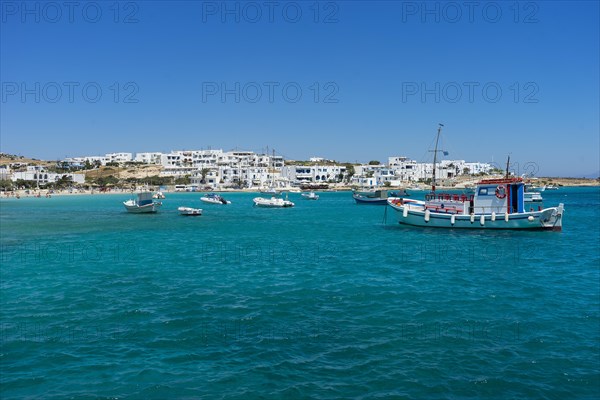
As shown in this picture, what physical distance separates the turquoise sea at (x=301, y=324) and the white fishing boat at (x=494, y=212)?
10901 mm

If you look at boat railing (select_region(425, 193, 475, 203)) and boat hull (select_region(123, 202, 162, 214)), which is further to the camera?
→ boat hull (select_region(123, 202, 162, 214))

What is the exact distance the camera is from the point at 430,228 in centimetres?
4516

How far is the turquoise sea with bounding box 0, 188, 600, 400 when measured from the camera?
10906 mm

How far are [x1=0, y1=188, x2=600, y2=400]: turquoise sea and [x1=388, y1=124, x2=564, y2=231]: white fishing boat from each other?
10901 millimetres

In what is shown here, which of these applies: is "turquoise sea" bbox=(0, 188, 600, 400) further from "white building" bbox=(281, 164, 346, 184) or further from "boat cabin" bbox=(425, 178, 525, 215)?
"white building" bbox=(281, 164, 346, 184)

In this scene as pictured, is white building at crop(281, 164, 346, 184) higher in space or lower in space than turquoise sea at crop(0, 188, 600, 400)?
higher

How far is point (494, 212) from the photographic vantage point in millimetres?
42875

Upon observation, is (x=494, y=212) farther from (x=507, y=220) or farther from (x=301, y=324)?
(x=301, y=324)

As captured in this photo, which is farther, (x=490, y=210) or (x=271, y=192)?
(x=271, y=192)

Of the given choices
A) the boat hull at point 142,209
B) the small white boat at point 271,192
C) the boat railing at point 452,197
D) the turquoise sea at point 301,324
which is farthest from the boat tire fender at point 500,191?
the small white boat at point 271,192

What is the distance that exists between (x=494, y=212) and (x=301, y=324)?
3324cm

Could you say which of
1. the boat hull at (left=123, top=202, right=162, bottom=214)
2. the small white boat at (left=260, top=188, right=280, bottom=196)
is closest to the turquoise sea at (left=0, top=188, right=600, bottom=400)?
the boat hull at (left=123, top=202, right=162, bottom=214)

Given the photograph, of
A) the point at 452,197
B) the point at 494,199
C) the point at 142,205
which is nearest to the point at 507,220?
the point at 494,199

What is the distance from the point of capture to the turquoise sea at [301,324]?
35.8 feet
